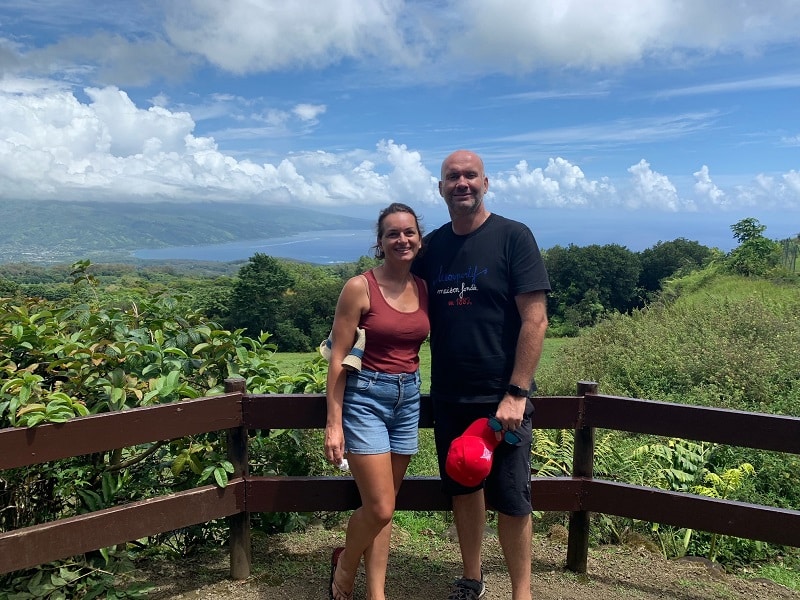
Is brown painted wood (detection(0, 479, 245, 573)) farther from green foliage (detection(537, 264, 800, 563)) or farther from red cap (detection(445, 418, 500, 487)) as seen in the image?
green foliage (detection(537, 264, 800, 563))

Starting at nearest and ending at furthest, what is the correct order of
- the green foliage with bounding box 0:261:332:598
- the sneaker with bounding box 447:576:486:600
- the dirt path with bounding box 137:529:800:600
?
the green foliage with bounding box 0:261:332:598
the sneaker with bounding box 447:576:486:600
the dirt path with bounding box 137:529:800:600

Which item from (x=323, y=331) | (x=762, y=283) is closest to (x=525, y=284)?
(x=762, y=283)

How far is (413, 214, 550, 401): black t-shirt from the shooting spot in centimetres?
296

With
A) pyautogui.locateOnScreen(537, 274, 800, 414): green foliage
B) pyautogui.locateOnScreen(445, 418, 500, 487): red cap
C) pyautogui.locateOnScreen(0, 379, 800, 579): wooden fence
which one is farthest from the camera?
pyautogui.locateOnScreen(537, 274, 800, 414): green foliage

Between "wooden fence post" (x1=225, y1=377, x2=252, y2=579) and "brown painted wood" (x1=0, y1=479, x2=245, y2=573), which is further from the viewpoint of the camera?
"wooden fence post" (x1=225, y1=377, x2=252, y2=579)

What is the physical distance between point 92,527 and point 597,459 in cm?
409

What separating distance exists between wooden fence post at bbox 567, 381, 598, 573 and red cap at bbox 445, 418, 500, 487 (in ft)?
2.65

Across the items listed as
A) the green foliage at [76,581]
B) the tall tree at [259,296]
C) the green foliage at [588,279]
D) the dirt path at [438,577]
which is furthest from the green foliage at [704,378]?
the green foliage at [588,279]

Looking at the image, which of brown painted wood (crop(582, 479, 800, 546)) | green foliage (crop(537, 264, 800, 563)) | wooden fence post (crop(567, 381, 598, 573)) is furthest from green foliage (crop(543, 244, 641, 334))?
brown painted wood (crop(582, 479, 800, 546))

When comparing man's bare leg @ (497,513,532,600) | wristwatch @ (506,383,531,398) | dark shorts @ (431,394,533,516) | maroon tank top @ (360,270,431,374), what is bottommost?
man's bare leg @ (497,513,532,600)

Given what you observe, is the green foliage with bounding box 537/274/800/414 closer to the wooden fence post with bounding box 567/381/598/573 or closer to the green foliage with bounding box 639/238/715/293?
the wooden fence post with bounding box 567/381/598/573

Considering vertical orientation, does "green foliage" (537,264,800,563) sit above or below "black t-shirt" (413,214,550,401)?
below

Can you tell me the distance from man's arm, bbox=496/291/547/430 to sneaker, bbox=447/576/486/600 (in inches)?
38.9

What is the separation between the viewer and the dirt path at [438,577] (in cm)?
350
